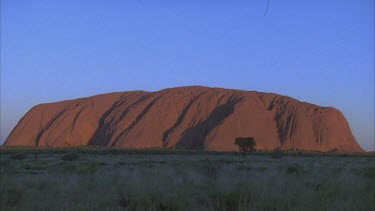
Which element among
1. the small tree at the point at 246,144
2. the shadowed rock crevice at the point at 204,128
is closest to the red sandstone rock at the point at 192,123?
the shadowed rock crevice at the point at 204,128

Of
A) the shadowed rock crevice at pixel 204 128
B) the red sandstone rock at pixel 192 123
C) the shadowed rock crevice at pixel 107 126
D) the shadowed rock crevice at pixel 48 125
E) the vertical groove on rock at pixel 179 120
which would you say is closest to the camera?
the shadowed rock crevice at pixel 204 128

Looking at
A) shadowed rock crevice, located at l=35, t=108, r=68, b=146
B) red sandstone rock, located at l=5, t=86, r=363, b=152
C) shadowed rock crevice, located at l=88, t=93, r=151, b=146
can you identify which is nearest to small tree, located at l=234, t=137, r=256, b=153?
red sandstone rock, located at l=5, t=86, r=363, b=152

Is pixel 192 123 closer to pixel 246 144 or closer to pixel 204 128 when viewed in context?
pixel 204 128

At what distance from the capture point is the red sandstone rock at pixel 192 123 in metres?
99.9

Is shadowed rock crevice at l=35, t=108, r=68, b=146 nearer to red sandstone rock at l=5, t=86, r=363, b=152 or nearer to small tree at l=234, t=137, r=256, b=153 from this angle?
red sandstone rock at l=5, t=86, r=363, b=152

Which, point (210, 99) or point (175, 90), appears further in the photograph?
point (175, 90)

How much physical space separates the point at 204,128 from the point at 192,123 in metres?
3.70

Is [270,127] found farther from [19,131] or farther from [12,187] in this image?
[12,187]

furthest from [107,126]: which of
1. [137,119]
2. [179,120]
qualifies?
[179,120]

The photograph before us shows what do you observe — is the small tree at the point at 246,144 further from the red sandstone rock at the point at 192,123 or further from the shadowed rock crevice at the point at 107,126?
the shadowed rock crevice at the point at 107,126

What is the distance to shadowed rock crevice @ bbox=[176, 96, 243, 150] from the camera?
325ft

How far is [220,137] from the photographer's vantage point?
95188 mm

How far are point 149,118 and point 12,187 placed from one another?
93.3 m

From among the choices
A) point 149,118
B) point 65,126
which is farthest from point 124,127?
point 65,126
